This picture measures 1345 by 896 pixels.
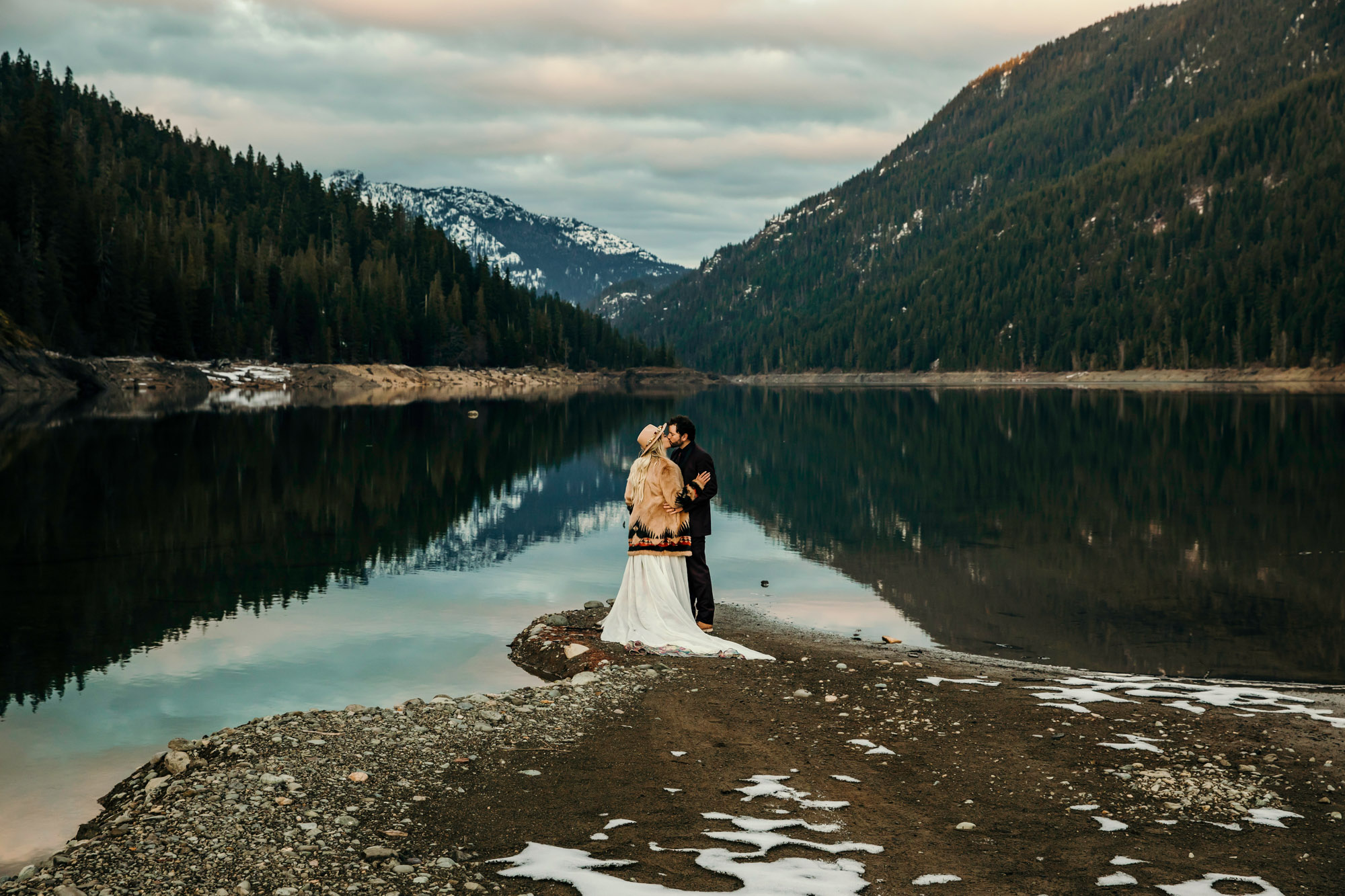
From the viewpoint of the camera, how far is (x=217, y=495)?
1164 inches

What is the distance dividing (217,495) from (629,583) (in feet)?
64.1

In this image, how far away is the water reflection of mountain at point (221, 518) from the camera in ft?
53.2

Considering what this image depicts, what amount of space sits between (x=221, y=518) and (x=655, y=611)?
52.9 ft

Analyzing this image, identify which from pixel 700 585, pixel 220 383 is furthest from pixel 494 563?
pixel 220 383

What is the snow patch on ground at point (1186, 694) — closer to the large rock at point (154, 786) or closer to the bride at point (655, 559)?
the bride at point (655, 559)

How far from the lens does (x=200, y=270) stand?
398 ft

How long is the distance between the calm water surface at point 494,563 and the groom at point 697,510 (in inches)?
103

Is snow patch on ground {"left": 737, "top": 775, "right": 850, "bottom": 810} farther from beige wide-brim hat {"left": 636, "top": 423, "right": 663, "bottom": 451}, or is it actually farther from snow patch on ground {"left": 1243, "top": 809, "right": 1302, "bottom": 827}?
beige wide-brim hat {"left": 636, "top": 423, "right": 663, "bottom": 451}

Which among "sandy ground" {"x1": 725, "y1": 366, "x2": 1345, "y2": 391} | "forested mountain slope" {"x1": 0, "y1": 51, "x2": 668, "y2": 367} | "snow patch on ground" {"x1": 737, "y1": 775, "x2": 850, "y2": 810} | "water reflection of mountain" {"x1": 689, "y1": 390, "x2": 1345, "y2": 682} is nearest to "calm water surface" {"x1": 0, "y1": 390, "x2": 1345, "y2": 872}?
"water reflection of mountain" {"x1": 689, "y1": 390, "x2": 1345, "y2": 682}

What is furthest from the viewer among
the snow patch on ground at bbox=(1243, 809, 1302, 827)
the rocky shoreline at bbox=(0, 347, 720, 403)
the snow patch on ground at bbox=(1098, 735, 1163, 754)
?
the rocky shoreline at bbox=(0, 347, 720, 403)

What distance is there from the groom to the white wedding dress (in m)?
0.33

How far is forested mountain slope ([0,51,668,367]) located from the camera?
9988 cm

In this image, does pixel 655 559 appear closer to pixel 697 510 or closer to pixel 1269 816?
pixel 697 510

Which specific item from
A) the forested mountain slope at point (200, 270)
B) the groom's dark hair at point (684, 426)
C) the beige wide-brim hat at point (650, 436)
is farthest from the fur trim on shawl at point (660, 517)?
the forested mountain slope at point (200, 270)
